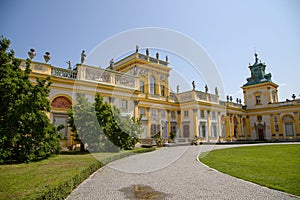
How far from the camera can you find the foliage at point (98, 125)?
46.6 feet

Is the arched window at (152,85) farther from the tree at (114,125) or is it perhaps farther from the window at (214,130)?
the tree at (114,125)

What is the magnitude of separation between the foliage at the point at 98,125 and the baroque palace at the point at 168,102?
137 inches

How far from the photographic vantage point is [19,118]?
989 cm

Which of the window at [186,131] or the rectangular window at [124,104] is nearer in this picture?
the rectangular window at [124,104]

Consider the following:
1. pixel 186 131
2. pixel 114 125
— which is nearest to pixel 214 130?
pixel 186 131

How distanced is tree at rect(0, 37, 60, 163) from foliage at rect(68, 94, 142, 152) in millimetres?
3219

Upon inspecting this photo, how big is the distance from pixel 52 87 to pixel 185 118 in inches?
761

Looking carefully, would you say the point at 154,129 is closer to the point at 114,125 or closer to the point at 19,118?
the point at 114,125

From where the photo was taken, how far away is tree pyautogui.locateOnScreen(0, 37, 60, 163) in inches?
379

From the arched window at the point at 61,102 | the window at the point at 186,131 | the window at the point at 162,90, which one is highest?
the window at the point at 162,90

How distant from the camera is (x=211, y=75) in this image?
10.6 metres

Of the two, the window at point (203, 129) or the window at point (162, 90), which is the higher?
the window at point (162, 90)

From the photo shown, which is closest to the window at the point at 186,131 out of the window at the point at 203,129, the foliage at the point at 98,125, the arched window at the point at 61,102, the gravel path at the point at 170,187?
the window at the point at 203,129

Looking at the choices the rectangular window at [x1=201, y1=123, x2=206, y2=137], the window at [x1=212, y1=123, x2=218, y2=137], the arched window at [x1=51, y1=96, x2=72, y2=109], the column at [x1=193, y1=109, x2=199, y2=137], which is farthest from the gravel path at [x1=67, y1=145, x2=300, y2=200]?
the window at [x1=212, y1=123, x2=218, y2=137]
